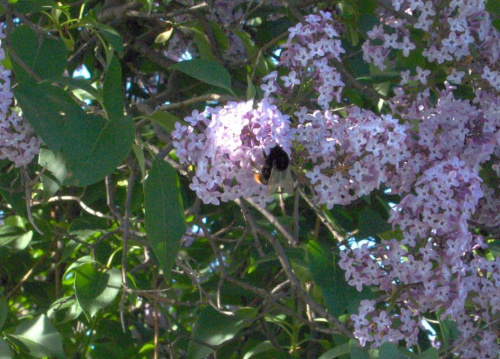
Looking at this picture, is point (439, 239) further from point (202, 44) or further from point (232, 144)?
point (202, 44)

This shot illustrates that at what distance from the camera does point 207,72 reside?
1.54 m

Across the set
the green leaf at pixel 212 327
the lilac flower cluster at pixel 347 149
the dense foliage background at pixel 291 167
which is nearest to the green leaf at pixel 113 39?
the dense foliage background at pixel 291 167

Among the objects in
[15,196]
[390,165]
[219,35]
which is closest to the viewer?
[390,165]

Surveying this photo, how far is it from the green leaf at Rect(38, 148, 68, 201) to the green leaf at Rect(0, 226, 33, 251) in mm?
526

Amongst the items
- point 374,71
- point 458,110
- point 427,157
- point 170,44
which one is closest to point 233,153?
point 427,157

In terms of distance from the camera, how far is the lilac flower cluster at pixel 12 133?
1.42 meters

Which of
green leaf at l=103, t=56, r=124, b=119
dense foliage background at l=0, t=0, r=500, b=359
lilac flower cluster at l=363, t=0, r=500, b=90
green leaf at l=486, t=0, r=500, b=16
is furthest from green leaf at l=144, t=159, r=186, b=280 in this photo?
green leaf at l=486, t=0, r=500, b=16

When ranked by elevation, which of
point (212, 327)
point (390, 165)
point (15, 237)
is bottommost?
point (15, 237)

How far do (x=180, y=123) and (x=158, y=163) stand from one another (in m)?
0.10

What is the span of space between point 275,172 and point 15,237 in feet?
3.18

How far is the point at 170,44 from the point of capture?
7.80 ft

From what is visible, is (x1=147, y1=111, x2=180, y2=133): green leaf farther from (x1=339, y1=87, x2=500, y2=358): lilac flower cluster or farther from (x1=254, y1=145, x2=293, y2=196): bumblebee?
(x1=339, y1=87, x2=500, y2=358): lilac flower cluster

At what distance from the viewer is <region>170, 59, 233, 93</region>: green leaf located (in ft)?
5.00

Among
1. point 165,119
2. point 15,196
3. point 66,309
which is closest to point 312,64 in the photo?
point 165,119
